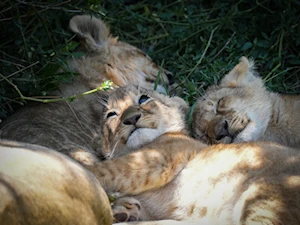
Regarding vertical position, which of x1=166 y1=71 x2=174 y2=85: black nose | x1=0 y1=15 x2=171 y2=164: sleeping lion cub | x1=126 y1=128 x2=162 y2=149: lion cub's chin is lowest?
x1=166 y1=71 x2=174 y2=85: black nose

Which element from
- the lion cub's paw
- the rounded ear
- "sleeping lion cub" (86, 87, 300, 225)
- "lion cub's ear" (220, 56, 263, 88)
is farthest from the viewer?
"lion cub's ear" (220, 56, 263, 88)

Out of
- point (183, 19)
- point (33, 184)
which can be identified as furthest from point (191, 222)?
point (183, 19)

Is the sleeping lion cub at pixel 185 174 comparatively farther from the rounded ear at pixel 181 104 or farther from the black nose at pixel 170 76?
the black nose at pixel 170 76

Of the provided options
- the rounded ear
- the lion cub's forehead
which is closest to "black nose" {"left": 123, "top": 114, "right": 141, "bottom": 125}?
the lion cub's forehead

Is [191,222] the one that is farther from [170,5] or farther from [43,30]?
[170,5]

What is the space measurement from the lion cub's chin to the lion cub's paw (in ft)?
1.78

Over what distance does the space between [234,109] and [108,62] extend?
1457mm

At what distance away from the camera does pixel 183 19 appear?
7859 millimetres

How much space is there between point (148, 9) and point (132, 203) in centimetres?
344

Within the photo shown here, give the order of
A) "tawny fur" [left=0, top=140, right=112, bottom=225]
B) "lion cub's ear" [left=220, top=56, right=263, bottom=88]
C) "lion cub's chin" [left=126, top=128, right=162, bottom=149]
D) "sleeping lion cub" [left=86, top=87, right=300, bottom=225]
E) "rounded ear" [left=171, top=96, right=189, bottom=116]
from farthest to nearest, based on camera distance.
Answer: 1. "lion cub's ear" [left=220, top=56, right=263, bottom=88]
2. "rounded ear" [left=171, top=96, right=189, bottom=116]
3. "lion cub's chin" [left=126, top=128, right=162, bottom=149]
4. "sleeping lion cub" [left=86, top=87, right=300, bottom=225]
5. "tawny fur" [left=0, top=140, right=112, bottom=225]

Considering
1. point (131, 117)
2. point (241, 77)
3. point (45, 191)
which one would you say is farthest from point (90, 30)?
point (45, 191)

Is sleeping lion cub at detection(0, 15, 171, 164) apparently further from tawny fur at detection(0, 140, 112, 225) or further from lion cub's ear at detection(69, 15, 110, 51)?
tawny fur at detection(0, 140, 112, 225)

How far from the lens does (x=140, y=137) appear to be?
5512 mm

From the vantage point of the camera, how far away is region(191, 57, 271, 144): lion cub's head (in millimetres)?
5762
